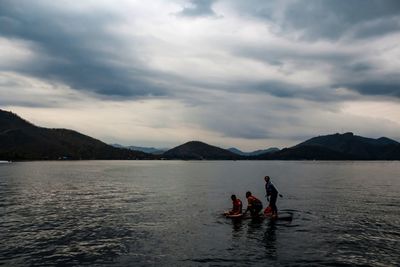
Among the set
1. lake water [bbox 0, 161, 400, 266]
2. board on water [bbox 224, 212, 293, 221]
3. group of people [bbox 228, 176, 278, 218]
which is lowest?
lake water [bbox 0, 161, 400, 266]

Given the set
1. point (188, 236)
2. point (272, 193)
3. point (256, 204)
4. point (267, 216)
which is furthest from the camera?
point (267, 216)

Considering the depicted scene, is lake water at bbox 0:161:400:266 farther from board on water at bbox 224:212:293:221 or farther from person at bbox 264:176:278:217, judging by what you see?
person at bbox 264:176:278:217

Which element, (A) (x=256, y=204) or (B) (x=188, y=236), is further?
(A) (x=256, y=204)

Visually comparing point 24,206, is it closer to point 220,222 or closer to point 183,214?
point 183,214

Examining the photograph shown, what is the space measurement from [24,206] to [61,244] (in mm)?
26317

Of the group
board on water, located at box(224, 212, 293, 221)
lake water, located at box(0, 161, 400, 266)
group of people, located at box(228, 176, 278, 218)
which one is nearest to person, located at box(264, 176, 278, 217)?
group of people, located at box(228, 176, 278, 218)

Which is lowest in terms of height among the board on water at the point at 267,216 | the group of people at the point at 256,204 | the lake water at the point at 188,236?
the lake water at the point at 188,236

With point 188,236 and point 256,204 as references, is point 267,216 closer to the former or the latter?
point 256,204

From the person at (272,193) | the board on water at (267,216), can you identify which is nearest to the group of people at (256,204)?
the person at (272,193)

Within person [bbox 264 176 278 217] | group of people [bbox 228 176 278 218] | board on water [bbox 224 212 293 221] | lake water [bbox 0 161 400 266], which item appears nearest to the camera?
lake water [bbox 0 161 400 266]

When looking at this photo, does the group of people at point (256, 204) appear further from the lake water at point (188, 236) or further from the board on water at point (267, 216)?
the lake water at point (188, 236)

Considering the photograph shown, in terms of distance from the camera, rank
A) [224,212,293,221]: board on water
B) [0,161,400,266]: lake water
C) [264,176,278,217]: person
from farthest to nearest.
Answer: [224,212,293,221]: board on water, [264,176,278,217]: person, [0,161,400,266]: lake water

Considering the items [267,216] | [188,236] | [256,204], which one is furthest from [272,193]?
[188,236]

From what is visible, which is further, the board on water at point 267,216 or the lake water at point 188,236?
the board on water at point 267,216
